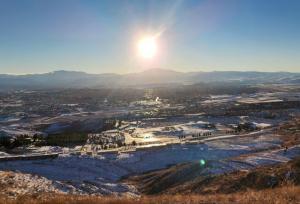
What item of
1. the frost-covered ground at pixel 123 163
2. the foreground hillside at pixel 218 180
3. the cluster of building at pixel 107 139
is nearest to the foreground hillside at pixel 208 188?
the foreground hillside at pixel 218 180

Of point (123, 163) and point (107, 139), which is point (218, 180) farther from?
point (107, 139)

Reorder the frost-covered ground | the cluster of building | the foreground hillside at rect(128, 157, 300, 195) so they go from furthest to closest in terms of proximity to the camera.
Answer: the cluster of building → the frost-covered ground → the foreground hillside at rect(128, 157, 300, 195)

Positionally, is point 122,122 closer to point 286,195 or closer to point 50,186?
point 50,186

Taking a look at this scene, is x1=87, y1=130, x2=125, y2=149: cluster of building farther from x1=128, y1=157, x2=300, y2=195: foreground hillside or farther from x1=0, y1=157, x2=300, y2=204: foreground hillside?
x1=128, y1=157, x2=300, y2=195: foreground hillside

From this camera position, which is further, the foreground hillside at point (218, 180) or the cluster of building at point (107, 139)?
the cluster of building at point (107, 139)

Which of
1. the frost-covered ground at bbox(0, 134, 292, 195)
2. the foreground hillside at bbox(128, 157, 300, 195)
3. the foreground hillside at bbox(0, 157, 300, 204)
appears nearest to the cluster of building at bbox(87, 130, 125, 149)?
the frost-covered ground at bbox(0, 134, 292, 195)

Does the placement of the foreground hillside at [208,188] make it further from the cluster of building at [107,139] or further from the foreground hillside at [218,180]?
the cluster of building at [107,139]

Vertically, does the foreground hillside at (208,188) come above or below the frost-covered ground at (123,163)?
above

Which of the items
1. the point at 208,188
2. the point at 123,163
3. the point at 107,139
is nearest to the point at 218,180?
the point at 208,188
